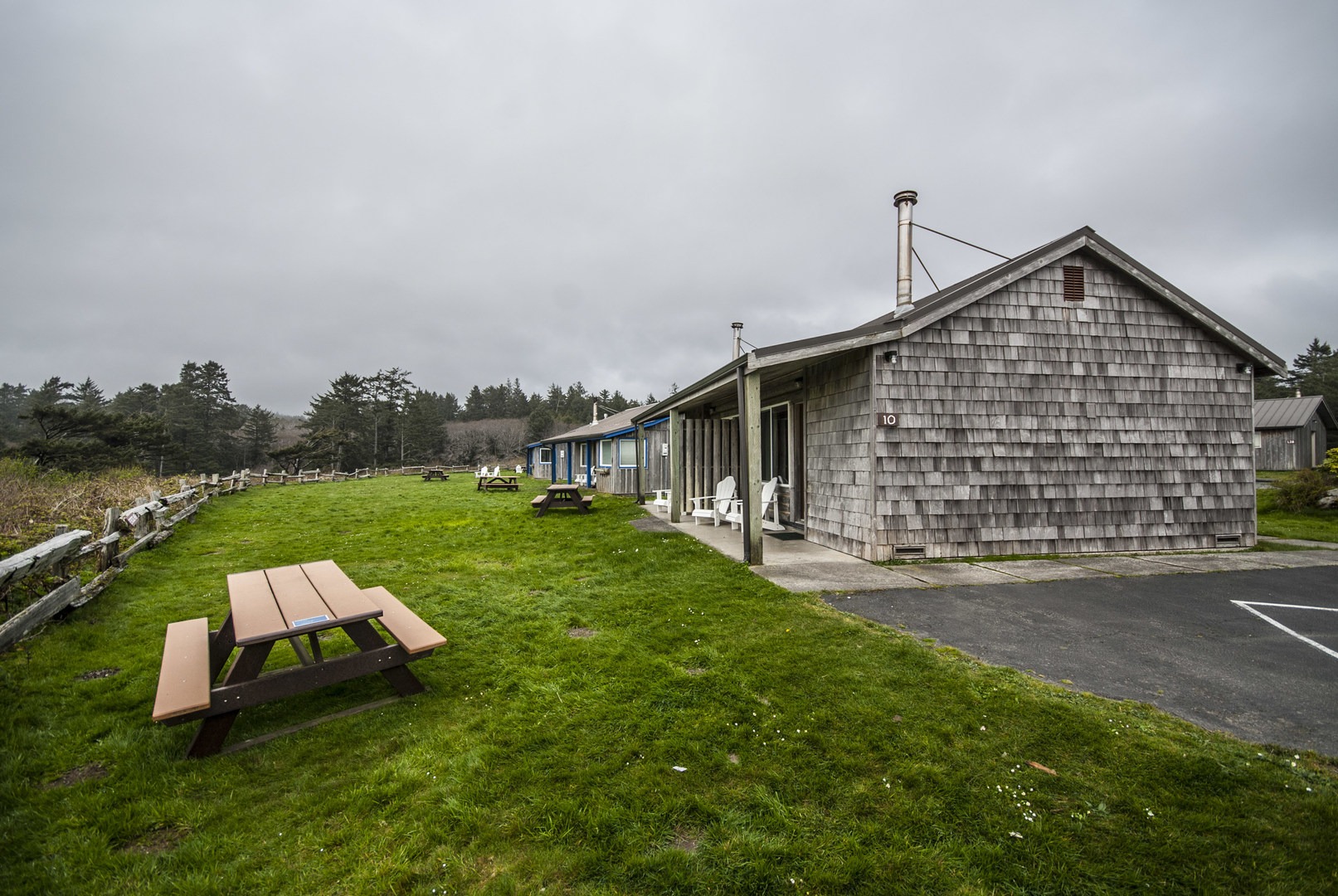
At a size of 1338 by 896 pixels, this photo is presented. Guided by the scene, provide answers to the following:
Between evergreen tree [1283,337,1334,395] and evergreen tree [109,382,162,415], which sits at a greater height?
evergreen tree [1283,337,1334,395]

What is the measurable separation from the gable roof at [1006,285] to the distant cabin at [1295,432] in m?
22.6

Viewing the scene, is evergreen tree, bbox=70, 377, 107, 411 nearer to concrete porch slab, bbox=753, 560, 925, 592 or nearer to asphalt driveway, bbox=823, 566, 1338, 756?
concrete porch slab, bbox=753, 560, 925, 592

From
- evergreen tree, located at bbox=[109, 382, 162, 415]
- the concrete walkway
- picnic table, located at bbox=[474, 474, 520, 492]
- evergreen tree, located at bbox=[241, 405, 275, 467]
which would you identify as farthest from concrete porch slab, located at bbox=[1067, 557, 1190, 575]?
evergreen tree, located at bbox=[109, 382, 162, 415]

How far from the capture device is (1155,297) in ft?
25.2

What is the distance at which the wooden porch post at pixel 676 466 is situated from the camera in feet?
36.1

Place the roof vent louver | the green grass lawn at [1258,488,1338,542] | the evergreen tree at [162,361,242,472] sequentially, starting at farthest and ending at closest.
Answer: the evergreen tree at [162,361,242,472] → the green grass lawn at [1258,488,1338,542] → the roof vent louver

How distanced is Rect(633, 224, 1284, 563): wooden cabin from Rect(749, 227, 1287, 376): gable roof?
0.02m

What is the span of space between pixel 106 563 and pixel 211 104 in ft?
77.4

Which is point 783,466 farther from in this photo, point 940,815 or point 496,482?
point 496,482

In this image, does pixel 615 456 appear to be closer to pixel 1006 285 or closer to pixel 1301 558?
pixel 1006 285

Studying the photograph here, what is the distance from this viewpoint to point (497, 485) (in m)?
21.4

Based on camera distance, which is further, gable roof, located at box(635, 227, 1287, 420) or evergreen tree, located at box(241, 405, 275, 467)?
evergreen tree, located at box(241, 405, 275, 467)

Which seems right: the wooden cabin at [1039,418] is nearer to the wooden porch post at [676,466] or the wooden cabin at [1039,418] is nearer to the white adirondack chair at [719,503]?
the white adirondack chair at [719,503]

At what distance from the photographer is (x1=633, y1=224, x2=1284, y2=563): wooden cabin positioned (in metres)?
6.96
